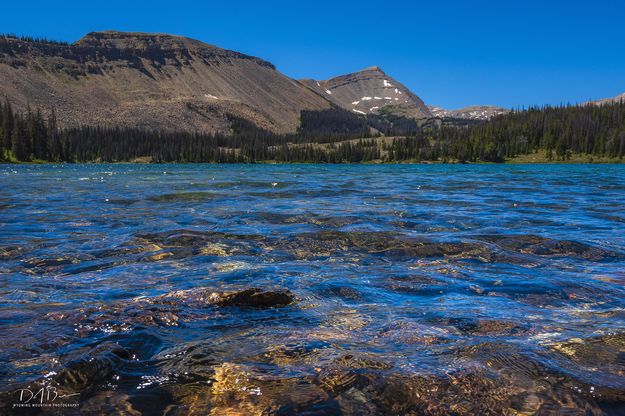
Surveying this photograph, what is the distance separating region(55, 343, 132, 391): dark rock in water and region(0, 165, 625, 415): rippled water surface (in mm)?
27

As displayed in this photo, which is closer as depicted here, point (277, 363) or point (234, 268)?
point (277, 363)

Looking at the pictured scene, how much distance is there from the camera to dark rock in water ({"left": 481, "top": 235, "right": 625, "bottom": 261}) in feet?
48.3

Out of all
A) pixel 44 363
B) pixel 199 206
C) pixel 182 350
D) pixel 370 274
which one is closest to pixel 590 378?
pixel 182 350

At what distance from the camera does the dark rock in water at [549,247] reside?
14711 mm

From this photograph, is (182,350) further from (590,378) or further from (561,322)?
(561,322)

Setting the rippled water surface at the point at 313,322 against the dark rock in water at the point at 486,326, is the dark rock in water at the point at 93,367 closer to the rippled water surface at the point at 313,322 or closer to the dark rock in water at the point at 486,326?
the rippled water surface at the point at 313,322

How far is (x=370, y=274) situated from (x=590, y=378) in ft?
21.6

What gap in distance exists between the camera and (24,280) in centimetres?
1134

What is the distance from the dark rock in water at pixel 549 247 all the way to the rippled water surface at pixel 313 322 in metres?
0.10

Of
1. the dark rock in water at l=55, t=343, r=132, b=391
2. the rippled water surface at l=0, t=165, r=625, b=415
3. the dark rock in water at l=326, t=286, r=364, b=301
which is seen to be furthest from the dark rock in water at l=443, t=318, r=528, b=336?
the dark rock in water at l=55, t=343, r=132, b=391

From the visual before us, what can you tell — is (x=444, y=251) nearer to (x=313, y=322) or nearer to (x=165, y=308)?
(x=313, y=322)

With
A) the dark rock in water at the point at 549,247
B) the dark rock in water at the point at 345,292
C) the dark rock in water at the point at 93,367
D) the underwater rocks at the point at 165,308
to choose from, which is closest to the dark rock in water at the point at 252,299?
the underwater rocks at the point at 165,308

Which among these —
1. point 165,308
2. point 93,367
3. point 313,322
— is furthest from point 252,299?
point 93,367

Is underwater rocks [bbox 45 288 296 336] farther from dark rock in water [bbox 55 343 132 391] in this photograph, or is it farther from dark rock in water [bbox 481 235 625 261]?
dark rock in water [bbox 481 235 625 261]
